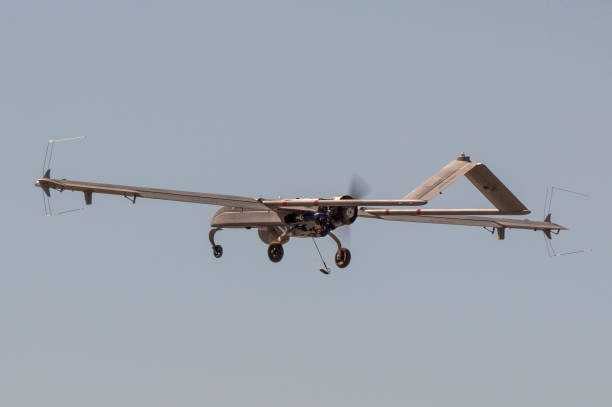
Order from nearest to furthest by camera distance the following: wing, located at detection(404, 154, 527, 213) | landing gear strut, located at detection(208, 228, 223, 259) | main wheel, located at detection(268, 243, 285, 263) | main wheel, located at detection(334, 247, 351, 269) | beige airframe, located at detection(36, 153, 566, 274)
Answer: wing, located at detection(404, 154, 527, 213) < beige airframe, located at detection(36, 153, 566, 274) < main wheel, located at detection(334, 247, 351, 269) < main wheel, located at detection(268, 243, 285, 263) < landing gear strut, located at detection(208, 228, 223, 259)

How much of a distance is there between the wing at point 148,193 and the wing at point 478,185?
40.0ft

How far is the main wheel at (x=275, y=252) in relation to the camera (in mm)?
63750

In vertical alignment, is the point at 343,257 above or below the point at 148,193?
below

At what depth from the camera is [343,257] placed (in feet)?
205

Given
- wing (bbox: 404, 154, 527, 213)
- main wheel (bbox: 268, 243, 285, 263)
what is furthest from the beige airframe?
wing (bbox: 404, 154, 527, 213)

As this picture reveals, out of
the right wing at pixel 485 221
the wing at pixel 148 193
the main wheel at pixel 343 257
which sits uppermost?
the right wing at pixel 485 221

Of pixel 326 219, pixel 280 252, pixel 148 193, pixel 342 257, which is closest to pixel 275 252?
pixel 280 252

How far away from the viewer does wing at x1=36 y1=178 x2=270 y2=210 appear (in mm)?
60719

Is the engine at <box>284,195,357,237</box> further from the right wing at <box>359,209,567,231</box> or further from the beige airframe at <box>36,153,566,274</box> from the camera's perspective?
the right wing at <box>359,209,567,231</box>

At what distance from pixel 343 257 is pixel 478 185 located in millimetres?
11835

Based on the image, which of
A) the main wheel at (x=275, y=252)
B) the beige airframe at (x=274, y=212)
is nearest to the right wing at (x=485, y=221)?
the beige airframe at (x=274, y=212)

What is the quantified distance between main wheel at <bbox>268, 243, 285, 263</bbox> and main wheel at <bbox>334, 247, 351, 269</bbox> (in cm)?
263

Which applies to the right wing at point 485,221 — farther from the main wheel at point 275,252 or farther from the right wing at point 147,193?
the right wing at point 147,193

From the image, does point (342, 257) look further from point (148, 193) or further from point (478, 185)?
point (478, 185)
